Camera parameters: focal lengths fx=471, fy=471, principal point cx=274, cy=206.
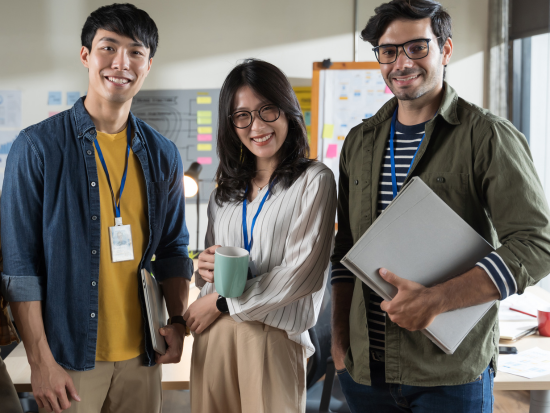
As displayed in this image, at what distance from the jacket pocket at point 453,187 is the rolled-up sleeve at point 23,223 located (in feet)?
3.57

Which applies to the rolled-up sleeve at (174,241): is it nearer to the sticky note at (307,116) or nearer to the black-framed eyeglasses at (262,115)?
the black-framed eyeglasses at (262,115)

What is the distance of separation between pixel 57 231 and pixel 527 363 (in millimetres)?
1712

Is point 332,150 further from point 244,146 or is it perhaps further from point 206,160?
point 244,146

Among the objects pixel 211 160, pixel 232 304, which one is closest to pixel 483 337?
pixel 232 304

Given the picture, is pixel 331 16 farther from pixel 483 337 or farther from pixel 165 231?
pixel 483 337

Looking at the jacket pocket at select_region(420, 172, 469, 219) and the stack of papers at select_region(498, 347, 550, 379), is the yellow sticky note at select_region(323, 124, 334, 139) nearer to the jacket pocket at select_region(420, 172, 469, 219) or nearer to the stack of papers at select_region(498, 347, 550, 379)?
the stack of papers at select_region(498, 347, 550, 379)

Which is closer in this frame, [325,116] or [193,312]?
[193,312]

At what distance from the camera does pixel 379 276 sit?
1058 millimetres

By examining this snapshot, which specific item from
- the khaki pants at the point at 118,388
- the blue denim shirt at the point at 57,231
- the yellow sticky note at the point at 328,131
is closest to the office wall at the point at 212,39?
the yellow sticky note at the point at 328,131

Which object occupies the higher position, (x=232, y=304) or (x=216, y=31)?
(x=216, y=31)

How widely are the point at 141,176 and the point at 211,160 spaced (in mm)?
2939

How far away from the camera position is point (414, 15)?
1228 millimetres

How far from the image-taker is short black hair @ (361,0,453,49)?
4.03 feet

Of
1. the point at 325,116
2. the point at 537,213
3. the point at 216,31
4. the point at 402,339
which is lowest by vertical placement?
the point at 402,339
